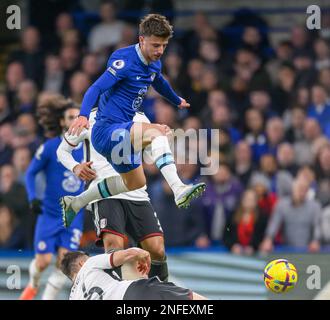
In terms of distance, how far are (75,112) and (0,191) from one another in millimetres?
4206

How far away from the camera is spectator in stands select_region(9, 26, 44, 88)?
675 inches

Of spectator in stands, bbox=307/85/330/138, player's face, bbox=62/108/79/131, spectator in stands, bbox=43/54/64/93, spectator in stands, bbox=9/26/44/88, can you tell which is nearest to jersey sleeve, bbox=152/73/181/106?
player's face, bbox=62/108/79/131

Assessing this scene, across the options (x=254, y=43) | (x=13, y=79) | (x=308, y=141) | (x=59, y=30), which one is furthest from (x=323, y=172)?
(x=59, y=30)

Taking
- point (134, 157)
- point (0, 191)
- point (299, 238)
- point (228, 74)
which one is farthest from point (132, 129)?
point (228, 74)

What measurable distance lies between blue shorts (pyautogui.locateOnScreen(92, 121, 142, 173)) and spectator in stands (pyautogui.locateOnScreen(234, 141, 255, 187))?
5.49 metres

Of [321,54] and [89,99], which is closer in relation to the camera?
[89,99]

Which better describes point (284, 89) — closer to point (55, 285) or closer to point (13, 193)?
point (13, 193)

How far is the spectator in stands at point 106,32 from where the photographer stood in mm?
17531

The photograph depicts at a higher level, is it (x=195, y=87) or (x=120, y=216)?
(x=195, y=87)

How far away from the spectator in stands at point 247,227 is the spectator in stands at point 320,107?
2010 millimetres

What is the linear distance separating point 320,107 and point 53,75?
4.21 meters

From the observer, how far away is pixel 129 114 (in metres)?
9.93

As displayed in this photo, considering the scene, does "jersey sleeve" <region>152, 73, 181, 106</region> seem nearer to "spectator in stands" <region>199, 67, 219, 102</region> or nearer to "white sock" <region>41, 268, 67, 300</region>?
"white sock" <region>41, 268, 67, 300</region>
